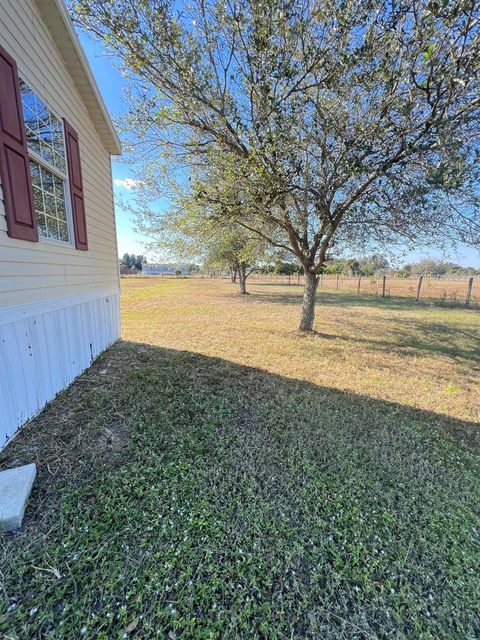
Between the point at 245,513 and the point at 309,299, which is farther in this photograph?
the point at 309,299

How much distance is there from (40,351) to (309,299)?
5.61 meters

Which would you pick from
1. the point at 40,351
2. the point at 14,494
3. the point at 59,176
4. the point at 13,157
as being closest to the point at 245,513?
the point at 14,494

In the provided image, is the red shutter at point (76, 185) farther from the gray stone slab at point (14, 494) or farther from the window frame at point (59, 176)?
the gray stone slab at point (14, 494)

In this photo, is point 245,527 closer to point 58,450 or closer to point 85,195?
point 58,450

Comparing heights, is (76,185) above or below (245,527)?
above

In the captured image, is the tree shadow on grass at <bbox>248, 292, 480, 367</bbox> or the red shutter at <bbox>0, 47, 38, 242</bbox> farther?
the tree shadow on grass at <bbox>248, 292, 480, 367</bbox>

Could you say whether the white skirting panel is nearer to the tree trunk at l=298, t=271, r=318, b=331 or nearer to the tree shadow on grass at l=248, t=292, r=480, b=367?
the tree trunk at l=298, t=271, r=318, b=331

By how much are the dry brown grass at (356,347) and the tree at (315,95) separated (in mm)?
2540

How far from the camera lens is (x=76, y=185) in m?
3.92

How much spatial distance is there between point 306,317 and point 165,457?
5479mm

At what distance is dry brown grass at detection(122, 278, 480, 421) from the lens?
406cm

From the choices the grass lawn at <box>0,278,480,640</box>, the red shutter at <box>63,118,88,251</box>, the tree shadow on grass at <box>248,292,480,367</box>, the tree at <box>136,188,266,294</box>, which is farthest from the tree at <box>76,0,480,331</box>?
the grass lawn at <box>0,278,480,640</box>

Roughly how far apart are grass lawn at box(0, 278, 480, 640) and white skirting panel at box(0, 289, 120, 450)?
20 cm

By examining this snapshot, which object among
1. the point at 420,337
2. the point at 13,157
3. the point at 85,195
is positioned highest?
the point at 85,195
